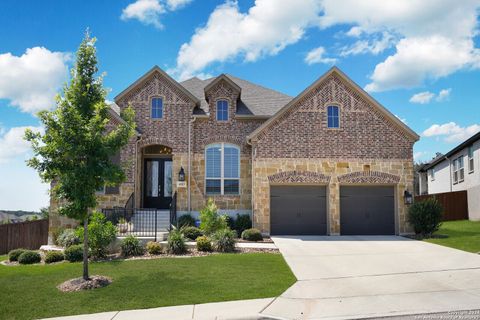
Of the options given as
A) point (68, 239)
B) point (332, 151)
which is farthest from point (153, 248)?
point (332, 151)

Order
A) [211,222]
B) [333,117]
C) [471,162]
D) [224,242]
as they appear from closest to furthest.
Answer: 1. [224,242]
2. [211,222]
3. [333,117]
4. [471,162]

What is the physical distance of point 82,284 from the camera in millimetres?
9820

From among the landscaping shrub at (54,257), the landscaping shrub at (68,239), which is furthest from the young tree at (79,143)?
the landscaping shrub at (68,239)

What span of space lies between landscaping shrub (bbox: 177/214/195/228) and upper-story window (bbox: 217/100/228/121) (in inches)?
200

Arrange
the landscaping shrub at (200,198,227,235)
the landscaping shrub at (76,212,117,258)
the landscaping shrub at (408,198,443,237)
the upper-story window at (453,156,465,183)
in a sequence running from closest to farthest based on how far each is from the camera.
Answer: the landscaping shrub at (76,212,117,258) < the landscaping shrub at (200,198,227,235) < the landscaping shrub at (408,198,443,237) < the upper-story window at (453,156,465,183)

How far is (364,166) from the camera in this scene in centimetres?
1864

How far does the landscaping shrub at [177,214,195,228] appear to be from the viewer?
18616 millimetres

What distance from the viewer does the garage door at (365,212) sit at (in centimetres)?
1877

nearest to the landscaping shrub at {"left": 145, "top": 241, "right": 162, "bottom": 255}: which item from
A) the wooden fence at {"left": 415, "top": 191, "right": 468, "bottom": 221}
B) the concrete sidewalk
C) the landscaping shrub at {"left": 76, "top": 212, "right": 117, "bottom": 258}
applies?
the landscaping shrub at {"left": 76, "top": 212, "right": 117, "bottom": 258}

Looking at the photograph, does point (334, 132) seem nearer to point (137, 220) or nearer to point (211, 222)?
point (211, 222)

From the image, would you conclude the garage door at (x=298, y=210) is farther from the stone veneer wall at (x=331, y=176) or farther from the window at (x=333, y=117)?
the window at (x=333, y=117)

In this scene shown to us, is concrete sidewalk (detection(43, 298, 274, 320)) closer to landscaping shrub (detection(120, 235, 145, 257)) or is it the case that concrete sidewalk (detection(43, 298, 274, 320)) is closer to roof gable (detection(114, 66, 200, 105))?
landscaping shrub (detection(120, 235, 145, 257))

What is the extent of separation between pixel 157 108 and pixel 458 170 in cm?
2111

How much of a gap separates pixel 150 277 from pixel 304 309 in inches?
171
